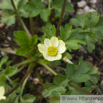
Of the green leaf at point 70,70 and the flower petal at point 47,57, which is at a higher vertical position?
the flower petal at point 47,57

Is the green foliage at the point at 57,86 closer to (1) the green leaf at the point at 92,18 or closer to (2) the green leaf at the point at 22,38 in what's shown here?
(2) the green leaf at the point at 22,38

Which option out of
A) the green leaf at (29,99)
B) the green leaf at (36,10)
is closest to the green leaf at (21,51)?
the green leaf at (36,10)

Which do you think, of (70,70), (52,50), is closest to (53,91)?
(70,70)

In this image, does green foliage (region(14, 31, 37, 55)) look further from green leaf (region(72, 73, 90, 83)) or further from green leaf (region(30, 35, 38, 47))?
green leaf (region(72, 73, 90, 83))

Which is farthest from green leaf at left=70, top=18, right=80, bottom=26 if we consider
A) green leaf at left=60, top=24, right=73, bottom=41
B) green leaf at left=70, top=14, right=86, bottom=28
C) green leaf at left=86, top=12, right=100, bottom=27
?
green leaf at left=60, top=24, right=73, bottom=41

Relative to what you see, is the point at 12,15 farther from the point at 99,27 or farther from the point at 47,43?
the point at 99,27

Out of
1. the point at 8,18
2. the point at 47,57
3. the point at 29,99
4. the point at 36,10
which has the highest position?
the point at 36,10

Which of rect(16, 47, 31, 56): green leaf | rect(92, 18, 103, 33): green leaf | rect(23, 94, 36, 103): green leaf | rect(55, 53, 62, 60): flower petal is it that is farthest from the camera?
rect(92, 18, 103, 33): green leaf

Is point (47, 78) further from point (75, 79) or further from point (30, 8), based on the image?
point (30, 8)
